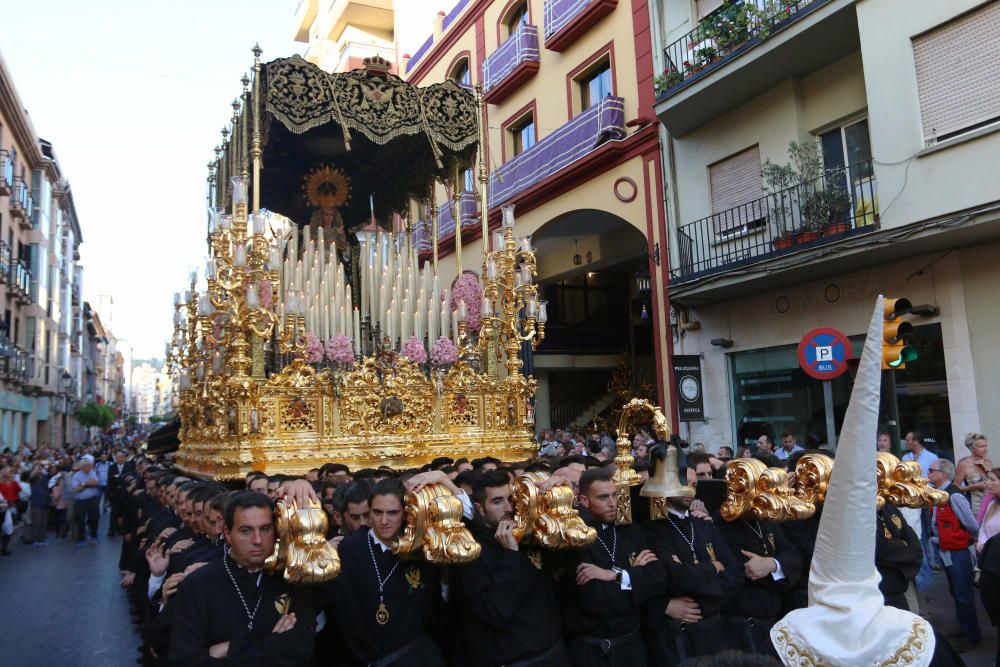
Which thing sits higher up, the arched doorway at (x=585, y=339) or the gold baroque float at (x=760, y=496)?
the arched doorway at (x=585, y=339)

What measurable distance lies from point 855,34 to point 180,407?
1145cm

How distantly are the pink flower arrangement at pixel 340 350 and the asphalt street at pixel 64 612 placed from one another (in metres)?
3.55

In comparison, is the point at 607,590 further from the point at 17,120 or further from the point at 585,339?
the point at 17,120

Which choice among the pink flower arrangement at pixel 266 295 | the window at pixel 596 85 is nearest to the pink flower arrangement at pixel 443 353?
the pink flower arrangement at pixel 266 295

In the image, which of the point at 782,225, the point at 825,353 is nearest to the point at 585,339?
the point at 782,225

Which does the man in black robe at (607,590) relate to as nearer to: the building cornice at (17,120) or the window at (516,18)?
the window at (516,18)

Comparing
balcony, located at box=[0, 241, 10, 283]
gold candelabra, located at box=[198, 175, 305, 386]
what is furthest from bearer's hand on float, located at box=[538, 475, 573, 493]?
balcony, located at box=[0, 241, 10, 283]

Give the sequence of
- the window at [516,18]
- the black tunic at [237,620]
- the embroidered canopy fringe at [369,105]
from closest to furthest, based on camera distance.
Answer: the black tunic at [237,620] → the embroidered canopy fringe at [369,105] → the window at [516,18]

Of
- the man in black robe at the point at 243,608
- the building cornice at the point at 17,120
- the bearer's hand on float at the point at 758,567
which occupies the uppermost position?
the building cornice at the point at 17,120

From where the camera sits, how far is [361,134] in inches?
462

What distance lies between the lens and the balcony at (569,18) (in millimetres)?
15297

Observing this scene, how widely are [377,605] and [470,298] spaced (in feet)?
23.5

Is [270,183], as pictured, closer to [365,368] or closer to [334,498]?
[365,368]

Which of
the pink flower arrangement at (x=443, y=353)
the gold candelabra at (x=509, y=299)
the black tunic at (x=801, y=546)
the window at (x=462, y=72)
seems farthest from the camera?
the window at (x=462, y=72)
